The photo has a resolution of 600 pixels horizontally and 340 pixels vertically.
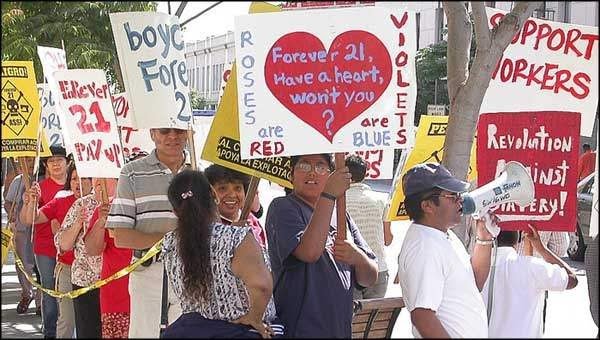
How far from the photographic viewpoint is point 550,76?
5.79 m

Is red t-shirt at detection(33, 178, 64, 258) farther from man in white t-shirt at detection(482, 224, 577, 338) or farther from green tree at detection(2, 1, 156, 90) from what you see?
man in white t-shirt at detection(482, 224, 577, 338)

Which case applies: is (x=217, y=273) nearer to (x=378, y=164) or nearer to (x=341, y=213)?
(x=341, y=213)

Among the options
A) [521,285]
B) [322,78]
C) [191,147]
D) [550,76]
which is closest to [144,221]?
[191,147]

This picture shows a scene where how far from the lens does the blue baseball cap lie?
13.7ft

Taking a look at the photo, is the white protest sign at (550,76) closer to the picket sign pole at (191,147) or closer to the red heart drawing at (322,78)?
the red heart drawing at (322,78)

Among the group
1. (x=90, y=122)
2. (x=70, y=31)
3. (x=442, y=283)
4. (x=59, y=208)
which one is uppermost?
(x=70, y=31)

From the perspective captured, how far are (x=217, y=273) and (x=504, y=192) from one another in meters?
1.49

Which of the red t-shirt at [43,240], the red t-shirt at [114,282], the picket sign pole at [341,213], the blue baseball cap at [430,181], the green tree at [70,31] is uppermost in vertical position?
the green tree at [70,31]

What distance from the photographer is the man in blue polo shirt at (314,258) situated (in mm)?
4203

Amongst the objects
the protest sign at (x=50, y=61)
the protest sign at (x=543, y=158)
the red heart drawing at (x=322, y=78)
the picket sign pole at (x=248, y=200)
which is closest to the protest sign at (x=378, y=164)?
the protest sign at (x=543, y=158)

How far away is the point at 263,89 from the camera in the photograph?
14.6 ft

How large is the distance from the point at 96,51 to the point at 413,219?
572cm

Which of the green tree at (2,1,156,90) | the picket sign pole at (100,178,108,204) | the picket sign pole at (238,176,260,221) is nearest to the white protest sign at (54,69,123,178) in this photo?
the picket sign pole at (100,178,108,204)

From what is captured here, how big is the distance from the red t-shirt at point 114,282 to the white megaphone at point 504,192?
6.96 ft
